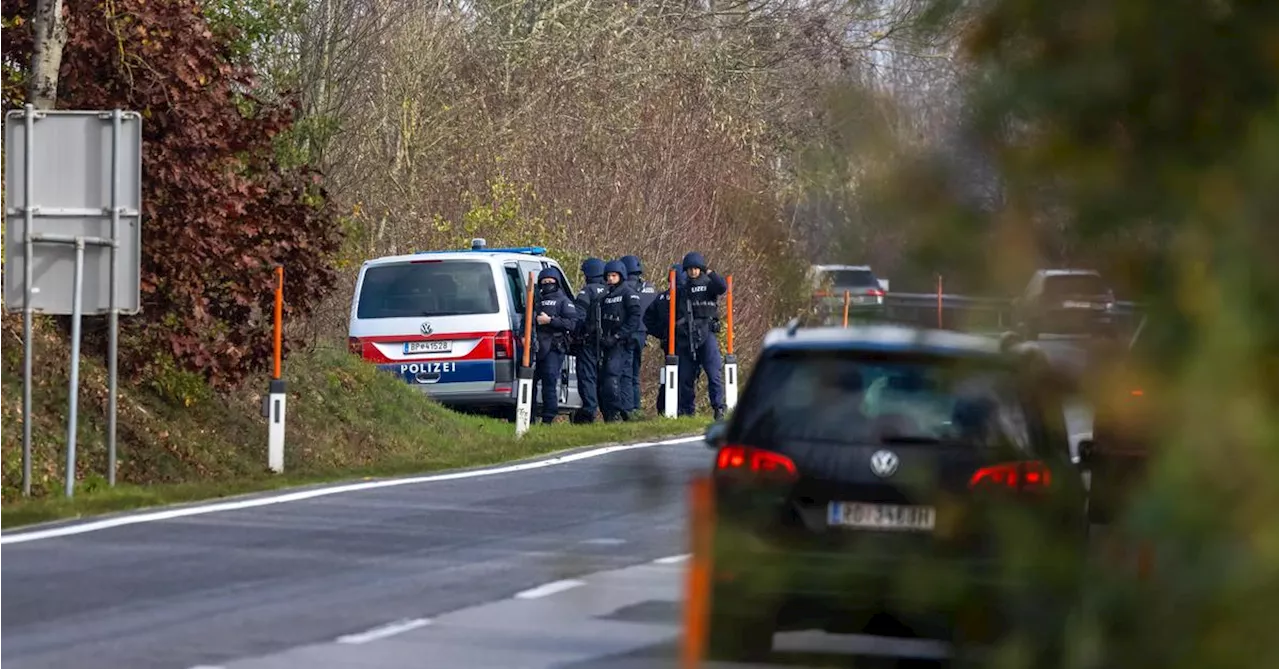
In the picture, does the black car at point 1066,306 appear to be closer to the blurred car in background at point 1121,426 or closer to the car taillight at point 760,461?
the blurred car in background at point 1121,426

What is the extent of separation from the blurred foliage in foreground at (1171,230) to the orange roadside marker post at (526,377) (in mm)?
23272

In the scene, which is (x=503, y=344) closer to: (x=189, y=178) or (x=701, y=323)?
(x=701, y=323)

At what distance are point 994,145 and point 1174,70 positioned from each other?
18 cm

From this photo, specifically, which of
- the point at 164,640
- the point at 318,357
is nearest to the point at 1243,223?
the point at 164,640

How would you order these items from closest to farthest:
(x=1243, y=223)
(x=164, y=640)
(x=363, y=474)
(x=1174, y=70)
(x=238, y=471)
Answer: (x=1243, y=223) < (x=1174, y=70) < (x=164, y=640) < (x=363, y=474) < (x=238, y=471)

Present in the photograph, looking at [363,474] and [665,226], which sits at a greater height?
[665,226]

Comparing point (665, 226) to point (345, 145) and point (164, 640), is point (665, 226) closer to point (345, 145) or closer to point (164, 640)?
point (345, 145)

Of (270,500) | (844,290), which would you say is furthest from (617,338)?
(844,290)

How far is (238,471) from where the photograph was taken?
21688 millimetres

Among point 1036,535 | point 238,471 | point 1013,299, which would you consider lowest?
point 238,471

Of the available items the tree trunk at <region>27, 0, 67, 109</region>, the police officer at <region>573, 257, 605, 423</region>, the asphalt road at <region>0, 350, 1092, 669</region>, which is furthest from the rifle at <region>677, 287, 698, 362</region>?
the asphalt road at <region>0, 350, 1092, 669</region>

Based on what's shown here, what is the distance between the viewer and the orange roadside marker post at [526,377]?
2572 cm

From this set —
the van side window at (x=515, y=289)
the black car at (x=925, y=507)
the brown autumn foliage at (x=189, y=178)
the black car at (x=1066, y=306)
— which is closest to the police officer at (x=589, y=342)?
the van side window at (x=515, y=289)

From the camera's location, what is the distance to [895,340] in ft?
9.05
